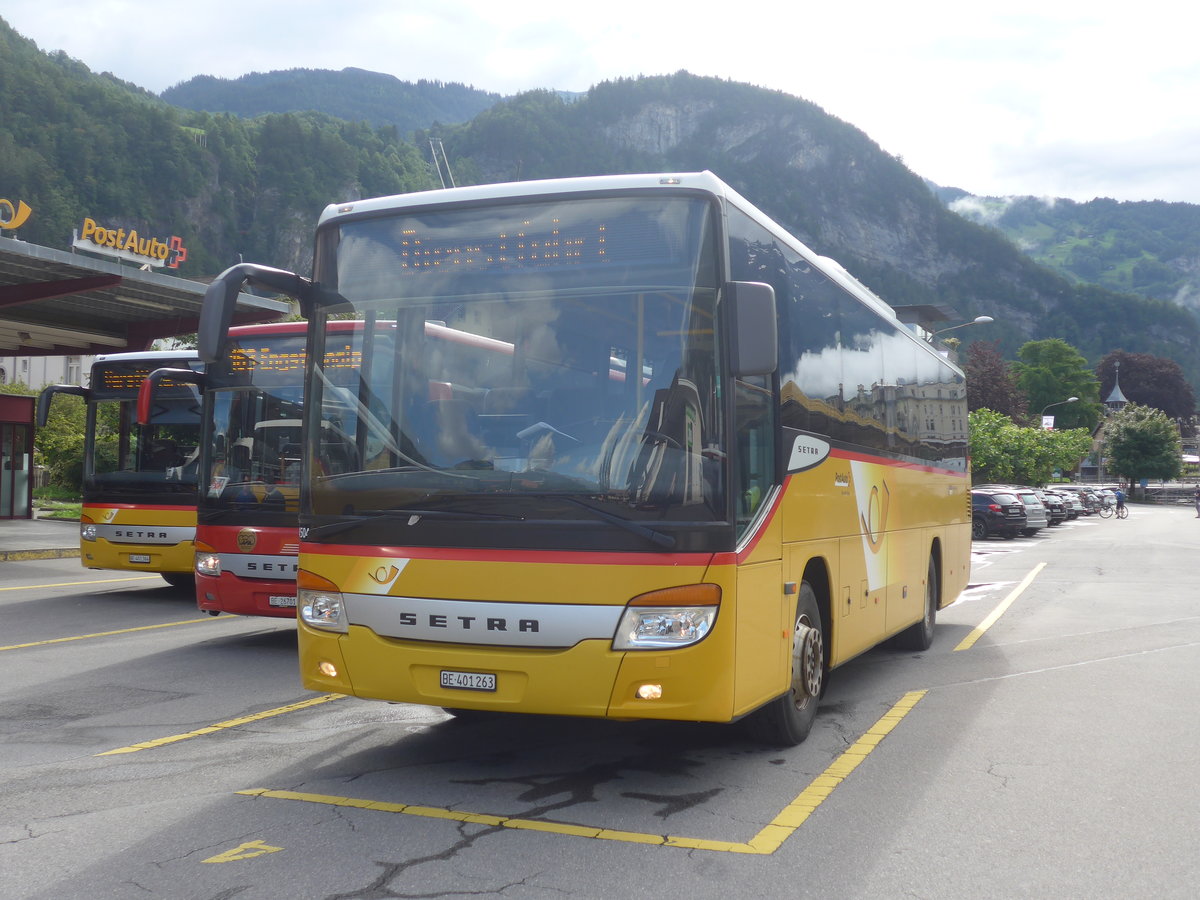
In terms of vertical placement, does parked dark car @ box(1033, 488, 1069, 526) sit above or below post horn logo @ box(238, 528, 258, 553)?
below

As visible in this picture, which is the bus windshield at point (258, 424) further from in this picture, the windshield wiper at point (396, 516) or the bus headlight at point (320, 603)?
the windshield wiper at point (396, 516)

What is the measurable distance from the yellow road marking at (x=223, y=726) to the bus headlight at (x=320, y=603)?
697 mm

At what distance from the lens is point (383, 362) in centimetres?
584

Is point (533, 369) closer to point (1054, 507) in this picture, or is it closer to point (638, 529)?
point (638, 529)

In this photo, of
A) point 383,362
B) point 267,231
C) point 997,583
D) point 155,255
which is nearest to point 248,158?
point 267,231

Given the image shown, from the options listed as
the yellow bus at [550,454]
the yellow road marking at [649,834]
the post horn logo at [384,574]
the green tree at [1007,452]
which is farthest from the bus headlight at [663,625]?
the green tree at [1007,452]

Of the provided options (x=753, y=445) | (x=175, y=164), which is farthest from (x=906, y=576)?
Result: (x=175, y=164)

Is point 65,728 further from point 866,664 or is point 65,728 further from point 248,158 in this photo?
point 248,158

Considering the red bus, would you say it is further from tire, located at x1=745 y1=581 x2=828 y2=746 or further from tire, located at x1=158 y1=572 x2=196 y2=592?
tire, located at x1=158 y1=572 x2=196 y2=592

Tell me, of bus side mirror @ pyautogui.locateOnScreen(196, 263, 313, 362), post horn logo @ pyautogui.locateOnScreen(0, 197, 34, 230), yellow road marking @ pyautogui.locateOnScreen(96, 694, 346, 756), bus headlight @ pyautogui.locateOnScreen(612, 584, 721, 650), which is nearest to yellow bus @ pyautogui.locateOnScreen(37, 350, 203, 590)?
yellow road marking @ pyautogui.locateOnScreen(96, 694, 346, 756)

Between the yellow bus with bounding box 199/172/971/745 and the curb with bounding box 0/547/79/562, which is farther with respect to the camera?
the curb with bounding box 0/547/79/562

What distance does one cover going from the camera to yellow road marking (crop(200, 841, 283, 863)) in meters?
4.62

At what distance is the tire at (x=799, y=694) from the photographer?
256 inches

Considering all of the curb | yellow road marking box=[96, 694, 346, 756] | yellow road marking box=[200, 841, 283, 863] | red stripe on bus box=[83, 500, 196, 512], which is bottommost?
the curb
